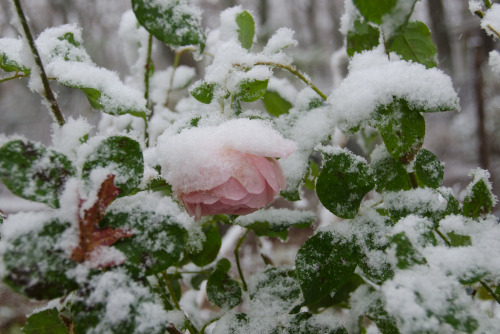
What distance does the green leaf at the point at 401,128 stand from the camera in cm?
48

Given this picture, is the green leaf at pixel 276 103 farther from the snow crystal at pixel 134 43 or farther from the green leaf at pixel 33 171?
the green leaf at pixel 33 171

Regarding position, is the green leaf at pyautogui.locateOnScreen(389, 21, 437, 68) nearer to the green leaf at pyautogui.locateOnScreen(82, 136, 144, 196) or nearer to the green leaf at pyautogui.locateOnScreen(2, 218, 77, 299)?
the green leaf at pyautogui.locateOnScreen(82, 136, 144, 196)

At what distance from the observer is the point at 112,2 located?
6.75m

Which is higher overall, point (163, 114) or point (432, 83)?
point (432, 83)

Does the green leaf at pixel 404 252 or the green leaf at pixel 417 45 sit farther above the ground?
the green leaf at pixel 417 45

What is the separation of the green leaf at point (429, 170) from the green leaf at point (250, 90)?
23 cm

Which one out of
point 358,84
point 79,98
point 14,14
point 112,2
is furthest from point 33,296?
point 79,98

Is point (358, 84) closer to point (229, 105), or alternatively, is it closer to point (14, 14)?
point (229, 105)

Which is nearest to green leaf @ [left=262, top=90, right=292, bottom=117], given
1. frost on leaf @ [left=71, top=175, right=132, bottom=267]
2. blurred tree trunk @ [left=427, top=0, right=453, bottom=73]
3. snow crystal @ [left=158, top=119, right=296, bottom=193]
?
snow crystal @ [left=158, top=119, right=296, bottom=193]

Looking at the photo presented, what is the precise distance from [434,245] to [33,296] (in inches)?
14.8

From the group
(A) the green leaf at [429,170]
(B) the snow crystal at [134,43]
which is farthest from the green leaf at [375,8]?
(B) the snow crystal at [134,43]

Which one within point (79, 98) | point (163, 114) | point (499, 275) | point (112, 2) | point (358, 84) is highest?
point (358, 84)

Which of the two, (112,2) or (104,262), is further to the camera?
(112,2)

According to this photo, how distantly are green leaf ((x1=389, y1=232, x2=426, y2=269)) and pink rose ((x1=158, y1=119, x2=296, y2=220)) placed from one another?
0.14 m
